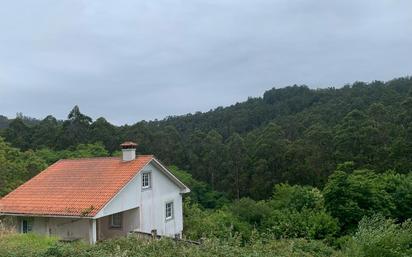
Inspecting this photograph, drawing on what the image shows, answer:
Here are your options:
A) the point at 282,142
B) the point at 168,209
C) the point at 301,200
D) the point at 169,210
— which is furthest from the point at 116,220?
the point at 282,142

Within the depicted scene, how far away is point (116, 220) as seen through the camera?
26328mm

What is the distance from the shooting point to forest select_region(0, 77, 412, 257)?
80.8ft

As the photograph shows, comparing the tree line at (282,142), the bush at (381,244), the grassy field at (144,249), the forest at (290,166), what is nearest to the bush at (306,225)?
the forest at (290,166)

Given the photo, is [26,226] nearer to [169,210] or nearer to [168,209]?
[168,209]

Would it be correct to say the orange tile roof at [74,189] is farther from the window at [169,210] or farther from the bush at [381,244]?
the bush at [381,244]

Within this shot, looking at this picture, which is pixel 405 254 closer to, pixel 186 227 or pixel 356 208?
pixel 356 208

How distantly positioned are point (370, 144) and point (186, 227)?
1942cm

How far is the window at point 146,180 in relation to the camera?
26906 millimetres

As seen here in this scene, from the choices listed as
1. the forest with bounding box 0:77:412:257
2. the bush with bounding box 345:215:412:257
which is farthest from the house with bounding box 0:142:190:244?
the bush with bounding box 345:215:412:257

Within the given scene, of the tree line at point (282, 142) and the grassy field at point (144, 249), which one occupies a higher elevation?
the tree line at point (282, 142)

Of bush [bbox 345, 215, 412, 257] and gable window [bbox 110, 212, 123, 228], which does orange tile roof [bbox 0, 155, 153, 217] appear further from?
bush [bbox 345, 215, 412, 257]

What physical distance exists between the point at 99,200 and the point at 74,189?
238cm

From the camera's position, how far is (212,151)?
59.8 m

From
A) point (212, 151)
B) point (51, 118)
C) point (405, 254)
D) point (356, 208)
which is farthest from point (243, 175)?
point (405, 254)
